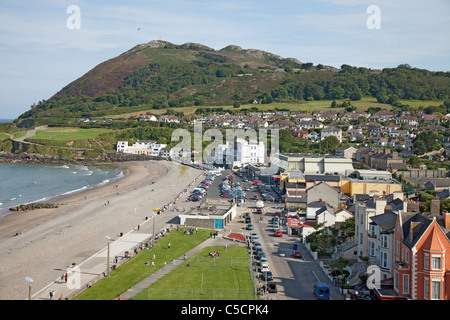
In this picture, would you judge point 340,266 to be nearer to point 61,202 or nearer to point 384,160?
point 61,202

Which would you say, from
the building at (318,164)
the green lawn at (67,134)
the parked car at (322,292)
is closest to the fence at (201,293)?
the parked car at (322,292)

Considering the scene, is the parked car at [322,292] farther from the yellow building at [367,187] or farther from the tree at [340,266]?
the yellow building at [367,187]

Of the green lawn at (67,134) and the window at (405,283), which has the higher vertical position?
the green lawn at (67,134)

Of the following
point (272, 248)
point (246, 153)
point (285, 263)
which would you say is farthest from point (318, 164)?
point (285, 263)

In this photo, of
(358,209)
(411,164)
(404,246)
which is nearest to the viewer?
(404,246)
